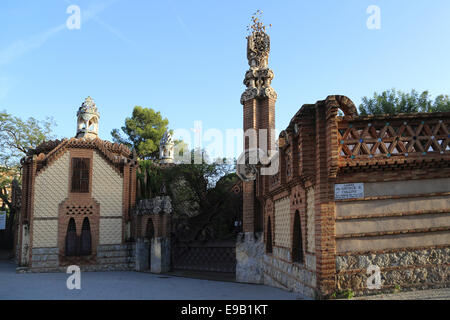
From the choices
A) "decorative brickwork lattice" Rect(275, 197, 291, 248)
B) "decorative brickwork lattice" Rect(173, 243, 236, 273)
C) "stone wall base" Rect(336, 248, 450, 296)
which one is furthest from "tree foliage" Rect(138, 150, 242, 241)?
"stone wall base" Rect(336, 248, 450, 296)

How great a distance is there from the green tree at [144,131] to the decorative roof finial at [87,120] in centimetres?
1755

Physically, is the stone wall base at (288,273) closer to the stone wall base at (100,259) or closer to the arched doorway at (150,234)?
the arched doorway at (150,234)

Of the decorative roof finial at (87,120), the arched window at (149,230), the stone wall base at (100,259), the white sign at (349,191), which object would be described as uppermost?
the decorative roof finial at (87,120)

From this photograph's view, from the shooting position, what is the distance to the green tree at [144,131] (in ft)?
134

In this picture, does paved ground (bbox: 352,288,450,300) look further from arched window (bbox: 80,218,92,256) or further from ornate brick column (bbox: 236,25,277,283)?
arched window (bbox: 80,218,92,256)

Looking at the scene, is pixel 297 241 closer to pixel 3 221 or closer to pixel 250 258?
pixel 250 258

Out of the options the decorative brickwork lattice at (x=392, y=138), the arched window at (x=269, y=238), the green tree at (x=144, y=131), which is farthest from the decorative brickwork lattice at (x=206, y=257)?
the green tree at (x=144, y=131)

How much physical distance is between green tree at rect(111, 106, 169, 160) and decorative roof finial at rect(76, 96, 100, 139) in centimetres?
1755

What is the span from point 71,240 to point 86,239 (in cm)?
70

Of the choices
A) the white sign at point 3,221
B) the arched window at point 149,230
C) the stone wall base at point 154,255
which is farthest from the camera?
the white sign at point 3,221

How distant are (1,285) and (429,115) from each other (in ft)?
46.3

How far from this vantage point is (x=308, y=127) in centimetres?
787

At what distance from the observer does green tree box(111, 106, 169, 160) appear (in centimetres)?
4083
